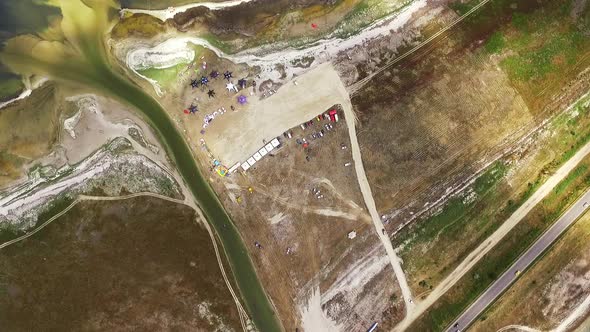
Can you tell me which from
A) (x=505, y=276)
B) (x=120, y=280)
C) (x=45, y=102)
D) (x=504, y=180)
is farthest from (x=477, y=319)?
(x=45, y=102)

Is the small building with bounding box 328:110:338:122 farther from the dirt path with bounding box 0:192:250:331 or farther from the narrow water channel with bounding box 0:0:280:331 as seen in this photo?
the dirt path with bounding box 0:192:250:331

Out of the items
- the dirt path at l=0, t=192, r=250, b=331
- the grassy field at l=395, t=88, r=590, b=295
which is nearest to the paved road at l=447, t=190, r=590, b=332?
the grassy field at l=395, t=88, r=590, b=295

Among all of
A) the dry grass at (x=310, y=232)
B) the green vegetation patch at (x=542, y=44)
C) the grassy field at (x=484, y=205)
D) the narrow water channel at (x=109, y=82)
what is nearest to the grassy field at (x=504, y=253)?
the grassy field at (x=484, y=205)

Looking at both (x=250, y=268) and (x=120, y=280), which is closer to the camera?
(x=120, y=280)

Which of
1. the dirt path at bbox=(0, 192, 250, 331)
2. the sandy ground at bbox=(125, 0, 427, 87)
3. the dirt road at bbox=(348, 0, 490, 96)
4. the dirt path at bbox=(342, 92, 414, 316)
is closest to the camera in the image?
the dirt path at bbox=(0, 192, 250, 331)

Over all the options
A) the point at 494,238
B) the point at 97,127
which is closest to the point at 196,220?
the point at 97,127

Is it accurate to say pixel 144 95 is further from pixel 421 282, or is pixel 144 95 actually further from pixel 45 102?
pixel 421 282

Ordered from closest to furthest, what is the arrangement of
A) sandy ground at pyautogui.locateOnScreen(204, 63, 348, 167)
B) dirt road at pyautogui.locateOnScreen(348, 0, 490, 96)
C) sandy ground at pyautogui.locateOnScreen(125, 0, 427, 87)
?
sandy ground at pyautogui.locateOnScreen(204, 63, 348, 167) < sandy ground at pyautogui.locateOnScreen(125, 0, 427, 87) < dirt road at pyautogui.locateOnScreen(348, 0, 490, 96)
